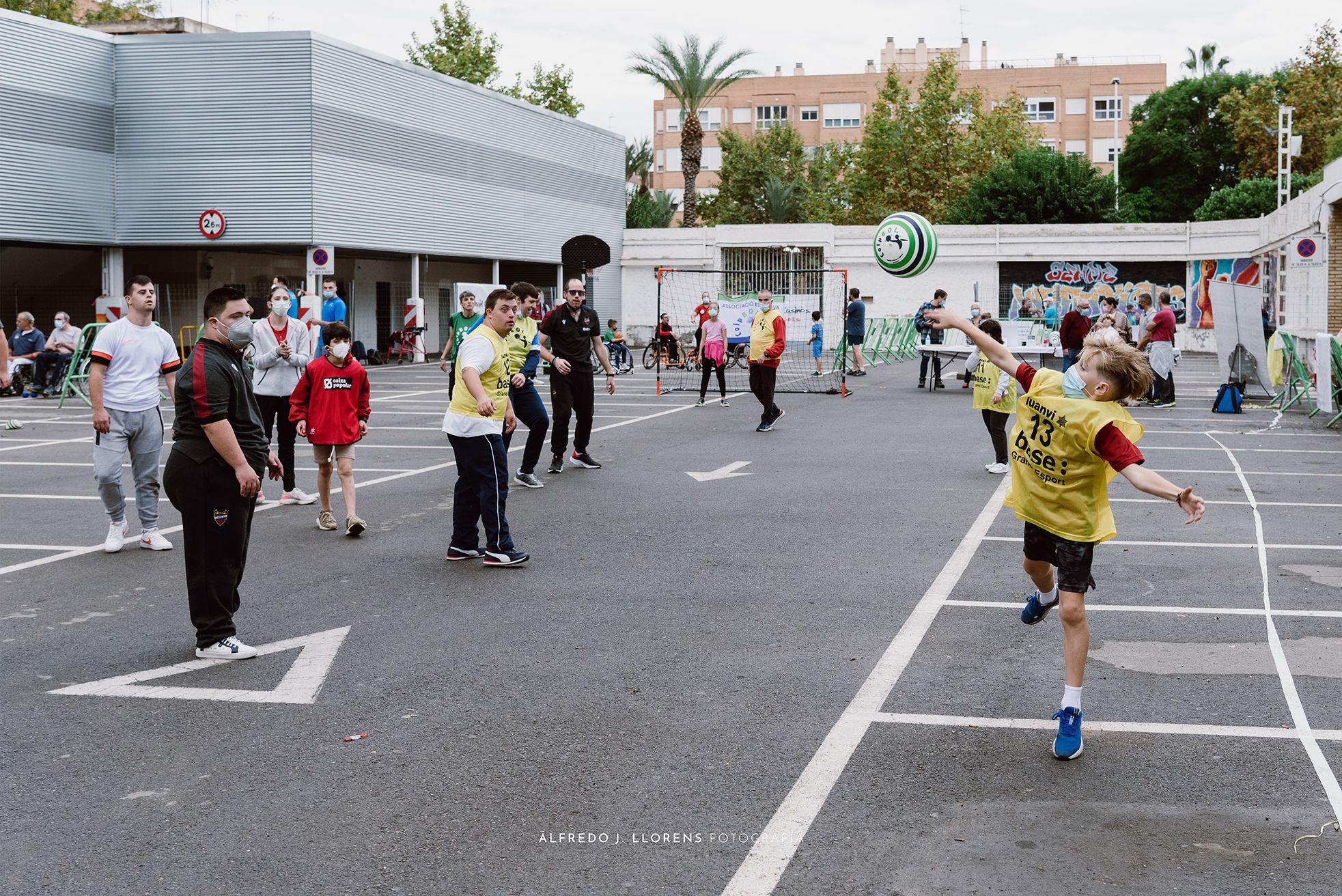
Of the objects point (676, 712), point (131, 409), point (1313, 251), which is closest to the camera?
point (676, 712)

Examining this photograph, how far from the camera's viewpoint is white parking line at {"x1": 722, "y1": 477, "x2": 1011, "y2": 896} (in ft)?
13.0

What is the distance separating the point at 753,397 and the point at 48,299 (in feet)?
65.0

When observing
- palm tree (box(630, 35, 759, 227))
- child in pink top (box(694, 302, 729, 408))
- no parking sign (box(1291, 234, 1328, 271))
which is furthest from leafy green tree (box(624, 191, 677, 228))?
no parking sign (box(1291, 234, 1328, 271))

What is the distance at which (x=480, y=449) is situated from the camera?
8.77 m

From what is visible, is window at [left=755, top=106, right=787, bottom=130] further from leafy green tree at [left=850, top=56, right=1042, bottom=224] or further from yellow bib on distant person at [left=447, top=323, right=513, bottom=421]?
yellow bib on distant person at [left=447, top=323, right=513, bottom=421]

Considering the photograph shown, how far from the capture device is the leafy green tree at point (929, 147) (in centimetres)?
6412

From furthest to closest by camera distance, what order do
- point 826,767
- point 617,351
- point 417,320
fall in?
1. point 417,320
2. point 617,351
3. point 826,767

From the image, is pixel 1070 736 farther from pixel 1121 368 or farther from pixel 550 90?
pixel 550 90

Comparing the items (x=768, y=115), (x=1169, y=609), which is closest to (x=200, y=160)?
(x=1169, y=609)

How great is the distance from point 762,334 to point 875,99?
8238cm

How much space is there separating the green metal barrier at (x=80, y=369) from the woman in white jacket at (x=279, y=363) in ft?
39.6

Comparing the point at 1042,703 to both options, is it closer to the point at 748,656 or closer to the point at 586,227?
the point at 748,656

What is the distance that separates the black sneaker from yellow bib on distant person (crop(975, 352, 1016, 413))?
5523mm

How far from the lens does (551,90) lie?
61938mm
